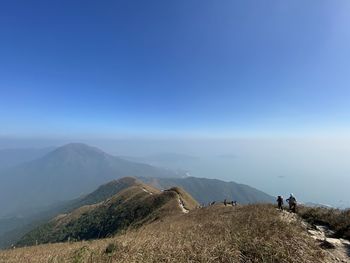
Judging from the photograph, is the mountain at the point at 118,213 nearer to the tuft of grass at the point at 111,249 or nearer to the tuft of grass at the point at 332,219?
the tuft of grass at the point at 332,219

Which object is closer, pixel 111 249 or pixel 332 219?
pixel 111 249

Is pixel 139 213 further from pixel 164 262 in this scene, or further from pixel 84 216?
pixel 164 262

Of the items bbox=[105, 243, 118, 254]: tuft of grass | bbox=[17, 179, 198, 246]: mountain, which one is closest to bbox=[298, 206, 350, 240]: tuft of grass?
bbox=[105, 243, 118, 254]: tuft of grass

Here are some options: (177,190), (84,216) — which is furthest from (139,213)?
(84,216)

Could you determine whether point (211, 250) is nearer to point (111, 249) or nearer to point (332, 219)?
point (111, 249)

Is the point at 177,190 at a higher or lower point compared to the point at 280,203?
lower

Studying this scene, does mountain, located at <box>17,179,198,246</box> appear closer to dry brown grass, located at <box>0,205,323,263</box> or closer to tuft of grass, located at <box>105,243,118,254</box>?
dry brown grass, located at <box>0,205,323,263</box>

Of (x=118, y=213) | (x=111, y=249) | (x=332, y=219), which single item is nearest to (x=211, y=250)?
(x=111, y=249)

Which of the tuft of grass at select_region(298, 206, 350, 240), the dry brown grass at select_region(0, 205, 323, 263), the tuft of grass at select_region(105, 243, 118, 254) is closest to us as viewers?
the dry brown grass at select_region(0, 205, 323, 263)
